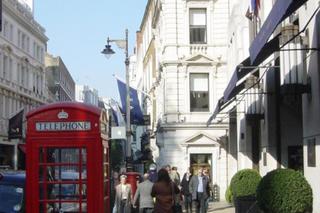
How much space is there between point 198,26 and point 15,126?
22490 mm

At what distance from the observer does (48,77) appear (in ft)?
330

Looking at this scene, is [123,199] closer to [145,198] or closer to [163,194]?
[145,198]

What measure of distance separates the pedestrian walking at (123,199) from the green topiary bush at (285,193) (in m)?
6.92

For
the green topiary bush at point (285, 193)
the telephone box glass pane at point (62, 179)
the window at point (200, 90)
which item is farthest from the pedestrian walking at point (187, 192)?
the window at point (200, 90)

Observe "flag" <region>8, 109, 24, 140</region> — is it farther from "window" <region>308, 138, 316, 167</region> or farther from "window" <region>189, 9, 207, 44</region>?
"window" <region>308, 138, 316, 167</region>

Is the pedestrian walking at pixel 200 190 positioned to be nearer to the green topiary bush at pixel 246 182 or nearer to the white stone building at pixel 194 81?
the green topiary bush at pixel 246 182

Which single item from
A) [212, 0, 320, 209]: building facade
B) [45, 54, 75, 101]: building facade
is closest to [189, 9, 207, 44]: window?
[212, 0, 320, 209]: building facade

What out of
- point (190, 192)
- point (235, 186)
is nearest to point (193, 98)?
point (190, 192)

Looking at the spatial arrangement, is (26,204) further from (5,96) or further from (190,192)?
(5,96)

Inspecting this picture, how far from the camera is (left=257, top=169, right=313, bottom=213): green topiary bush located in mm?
12672

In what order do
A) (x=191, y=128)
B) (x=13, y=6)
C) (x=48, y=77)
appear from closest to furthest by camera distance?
(x=191, y=128) → (x=13, y=6) → (x=48, y=77)

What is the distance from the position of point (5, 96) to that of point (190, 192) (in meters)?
44.2

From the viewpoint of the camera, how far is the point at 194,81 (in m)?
40.6

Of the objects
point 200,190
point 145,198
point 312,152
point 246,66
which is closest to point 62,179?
point 145,198
